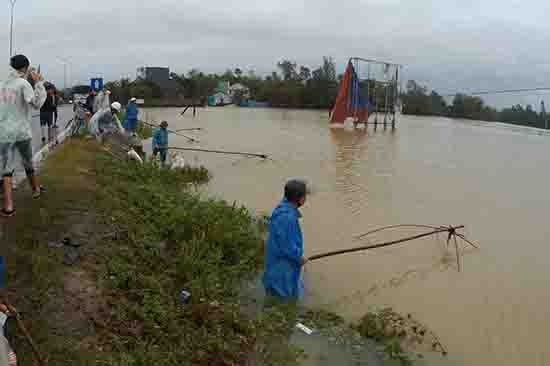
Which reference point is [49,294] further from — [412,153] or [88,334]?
[412,153]

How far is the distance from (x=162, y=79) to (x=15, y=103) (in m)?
75.5

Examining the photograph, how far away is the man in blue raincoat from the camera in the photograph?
13.8ft

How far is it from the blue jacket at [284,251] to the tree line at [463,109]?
148 feet

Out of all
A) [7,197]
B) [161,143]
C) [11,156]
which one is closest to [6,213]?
[7,197]

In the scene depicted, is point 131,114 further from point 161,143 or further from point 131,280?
point 131,280

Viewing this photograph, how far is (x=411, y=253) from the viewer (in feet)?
25.1

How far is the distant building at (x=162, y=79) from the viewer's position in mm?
74438

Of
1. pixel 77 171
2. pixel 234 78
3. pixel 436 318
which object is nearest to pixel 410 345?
pixel 436 318

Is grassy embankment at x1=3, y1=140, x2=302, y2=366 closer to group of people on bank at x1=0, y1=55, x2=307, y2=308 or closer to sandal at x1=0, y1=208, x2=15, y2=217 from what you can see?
sandal at x1=0, y1=208, x2=15, y2=217

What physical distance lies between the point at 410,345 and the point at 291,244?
1.58 m

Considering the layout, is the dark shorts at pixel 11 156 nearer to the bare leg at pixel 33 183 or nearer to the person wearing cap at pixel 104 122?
the bare leg at pixel 33 183

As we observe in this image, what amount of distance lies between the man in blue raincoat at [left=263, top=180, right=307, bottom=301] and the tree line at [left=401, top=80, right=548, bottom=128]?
4512cm

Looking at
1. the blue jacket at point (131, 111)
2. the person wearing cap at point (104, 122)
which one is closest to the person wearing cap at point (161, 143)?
the person wearing cap at point (104, 122)

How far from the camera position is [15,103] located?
4.79m
